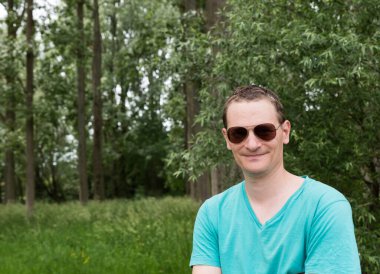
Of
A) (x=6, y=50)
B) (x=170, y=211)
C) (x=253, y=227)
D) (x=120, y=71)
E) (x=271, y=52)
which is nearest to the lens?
(x=253, y=227)

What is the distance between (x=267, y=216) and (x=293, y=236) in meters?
0.13

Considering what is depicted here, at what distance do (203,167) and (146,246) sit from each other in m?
4.07

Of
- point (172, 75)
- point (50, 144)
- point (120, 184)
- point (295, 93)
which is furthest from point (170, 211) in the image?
point (120, 184)

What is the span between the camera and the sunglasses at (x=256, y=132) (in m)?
2.56

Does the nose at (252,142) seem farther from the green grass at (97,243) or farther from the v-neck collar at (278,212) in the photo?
the green grass at (97,243)

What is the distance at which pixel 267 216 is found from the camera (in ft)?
8.11

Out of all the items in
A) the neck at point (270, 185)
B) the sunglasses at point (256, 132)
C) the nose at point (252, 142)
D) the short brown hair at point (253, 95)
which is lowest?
the neck at point (270, 185)

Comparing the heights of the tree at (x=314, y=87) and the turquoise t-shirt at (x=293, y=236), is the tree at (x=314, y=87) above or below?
above

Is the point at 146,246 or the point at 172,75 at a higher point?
the point at 172,75

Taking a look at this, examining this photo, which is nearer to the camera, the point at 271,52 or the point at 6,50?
the point at 271,52

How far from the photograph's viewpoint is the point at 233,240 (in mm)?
2533

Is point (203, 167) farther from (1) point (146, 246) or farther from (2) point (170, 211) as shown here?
(2) point (170, 211)

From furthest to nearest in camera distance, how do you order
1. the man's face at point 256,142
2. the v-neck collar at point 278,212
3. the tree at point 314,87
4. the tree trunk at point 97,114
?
the tree trunk at point 97,114 < the tree at point 314,87 < the man's face at point 256,142 < the v-neck collar at point 278,212

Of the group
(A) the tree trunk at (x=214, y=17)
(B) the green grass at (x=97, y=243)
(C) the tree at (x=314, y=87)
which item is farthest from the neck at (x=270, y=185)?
(A) the tree trunk at (x=214, y=17)
